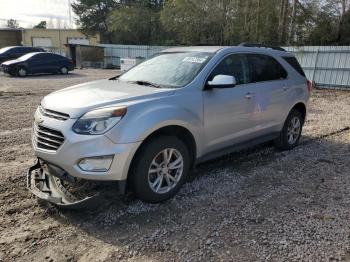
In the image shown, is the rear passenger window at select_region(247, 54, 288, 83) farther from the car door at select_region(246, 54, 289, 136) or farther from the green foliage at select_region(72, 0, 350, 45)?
the green foliage at select_region(72, 0, 350, 45)

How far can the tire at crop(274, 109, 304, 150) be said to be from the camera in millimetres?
6254

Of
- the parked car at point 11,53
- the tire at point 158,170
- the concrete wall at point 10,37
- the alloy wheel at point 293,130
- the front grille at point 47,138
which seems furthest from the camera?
the concrete wall at point 10,37

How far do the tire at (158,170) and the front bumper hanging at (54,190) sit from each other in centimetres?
47

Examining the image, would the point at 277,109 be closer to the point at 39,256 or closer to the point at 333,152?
the point at 333,152

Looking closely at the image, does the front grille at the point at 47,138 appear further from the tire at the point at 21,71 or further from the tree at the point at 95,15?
the tree at the point at 95,15

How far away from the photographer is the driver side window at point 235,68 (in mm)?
4789

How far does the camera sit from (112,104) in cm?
374

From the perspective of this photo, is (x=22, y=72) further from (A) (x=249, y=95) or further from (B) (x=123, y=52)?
(A) (x=249, y=95)

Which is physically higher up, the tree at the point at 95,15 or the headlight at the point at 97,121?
the tree at the point at 95,15

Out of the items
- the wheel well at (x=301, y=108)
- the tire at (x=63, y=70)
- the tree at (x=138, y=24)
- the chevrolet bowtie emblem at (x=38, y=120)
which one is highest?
the tree at (x=138, y=24)

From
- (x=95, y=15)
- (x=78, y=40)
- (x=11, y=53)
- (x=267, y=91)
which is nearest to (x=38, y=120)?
(x=267, y=91)

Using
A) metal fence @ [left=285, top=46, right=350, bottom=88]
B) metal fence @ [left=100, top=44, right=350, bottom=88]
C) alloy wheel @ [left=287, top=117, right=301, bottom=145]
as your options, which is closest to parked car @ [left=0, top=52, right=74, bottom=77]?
metal fence @ [left=100, top=44, right=350, bottom=88]

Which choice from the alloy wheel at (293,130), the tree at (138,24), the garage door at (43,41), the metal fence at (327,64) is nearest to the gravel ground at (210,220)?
the alloy wheel at (293,130)

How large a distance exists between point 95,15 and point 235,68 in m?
43.9
